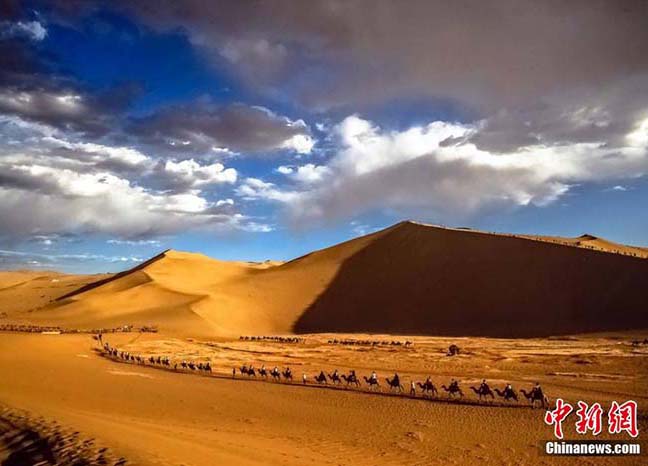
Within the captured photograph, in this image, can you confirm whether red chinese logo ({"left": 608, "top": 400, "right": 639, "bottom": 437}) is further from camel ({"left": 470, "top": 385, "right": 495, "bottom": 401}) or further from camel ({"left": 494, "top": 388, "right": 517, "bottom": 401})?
camel ({"left": 470, "top": 385, "right": 495, "bottom": 401})

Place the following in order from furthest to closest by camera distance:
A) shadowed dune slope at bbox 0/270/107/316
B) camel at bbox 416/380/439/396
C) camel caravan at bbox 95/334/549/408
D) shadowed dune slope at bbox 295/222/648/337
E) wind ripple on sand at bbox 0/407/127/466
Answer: shadowed dune slope at bbox 0/270/107/316 → shadowed dune slope at bbox 295/222/648/337 → camel at bbox 416/380/439/396 → camel caravan at bbox 95/334/549/408 → wind ripple on sand at bbox 0/407/127/466

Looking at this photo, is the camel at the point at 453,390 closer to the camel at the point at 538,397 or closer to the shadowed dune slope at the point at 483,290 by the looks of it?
the camel at the point at 538,397

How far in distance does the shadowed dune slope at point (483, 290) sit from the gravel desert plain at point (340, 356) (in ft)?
0.88

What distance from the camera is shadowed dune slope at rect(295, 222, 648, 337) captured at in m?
51.9

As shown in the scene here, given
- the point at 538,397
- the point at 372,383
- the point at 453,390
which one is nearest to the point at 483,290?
the point at 372,383

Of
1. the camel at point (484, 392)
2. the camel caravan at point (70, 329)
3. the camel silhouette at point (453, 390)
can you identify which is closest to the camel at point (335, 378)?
the camel silhouette at point (453, 390)

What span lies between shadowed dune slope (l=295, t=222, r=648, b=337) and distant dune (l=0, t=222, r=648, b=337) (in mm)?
130

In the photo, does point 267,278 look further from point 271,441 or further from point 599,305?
point 271,441

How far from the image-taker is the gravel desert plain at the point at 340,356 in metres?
14.8

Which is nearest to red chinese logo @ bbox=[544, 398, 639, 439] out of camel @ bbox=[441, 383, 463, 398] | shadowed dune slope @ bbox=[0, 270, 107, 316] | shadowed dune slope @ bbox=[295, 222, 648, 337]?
camel @ bbox=[441, 383, 463, 398]

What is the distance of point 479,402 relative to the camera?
68.5 ft

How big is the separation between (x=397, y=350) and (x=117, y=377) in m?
20.8

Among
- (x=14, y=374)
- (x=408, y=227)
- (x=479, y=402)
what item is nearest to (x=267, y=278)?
(x=408, y=227)

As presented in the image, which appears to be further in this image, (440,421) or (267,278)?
(267,278)
